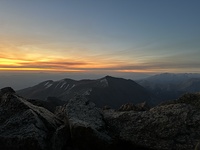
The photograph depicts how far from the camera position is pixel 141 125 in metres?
15.6

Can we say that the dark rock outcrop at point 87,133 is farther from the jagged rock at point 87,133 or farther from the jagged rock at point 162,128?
the jagged rock at point 162,128

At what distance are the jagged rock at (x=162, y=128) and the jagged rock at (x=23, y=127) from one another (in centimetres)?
419

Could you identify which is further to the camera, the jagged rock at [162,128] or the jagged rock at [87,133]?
the jagged rock at [87,133]

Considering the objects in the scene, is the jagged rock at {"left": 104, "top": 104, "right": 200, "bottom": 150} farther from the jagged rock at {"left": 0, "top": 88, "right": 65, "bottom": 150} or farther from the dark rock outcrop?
the jagged rock at {"left": 0, "top": 88, "right": 65, "bottom": 150}

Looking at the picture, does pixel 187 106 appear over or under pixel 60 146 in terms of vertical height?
over

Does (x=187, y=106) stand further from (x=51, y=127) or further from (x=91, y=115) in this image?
(x=51, y=127)

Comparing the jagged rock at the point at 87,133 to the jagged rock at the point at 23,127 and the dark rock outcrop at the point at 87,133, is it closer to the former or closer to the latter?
the dark rock outcrop at the point at 87,133

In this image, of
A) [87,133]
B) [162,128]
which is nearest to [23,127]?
[87,133]

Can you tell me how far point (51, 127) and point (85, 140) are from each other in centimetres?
267

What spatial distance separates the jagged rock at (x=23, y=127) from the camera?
14109 mm

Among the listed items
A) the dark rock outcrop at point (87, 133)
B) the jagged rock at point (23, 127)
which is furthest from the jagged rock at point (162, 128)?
the jagged rock at point (23, 127)

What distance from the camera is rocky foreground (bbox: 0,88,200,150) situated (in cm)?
1420

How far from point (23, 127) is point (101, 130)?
16.2 ft

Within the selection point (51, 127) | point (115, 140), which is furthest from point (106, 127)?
point (51, 127)
